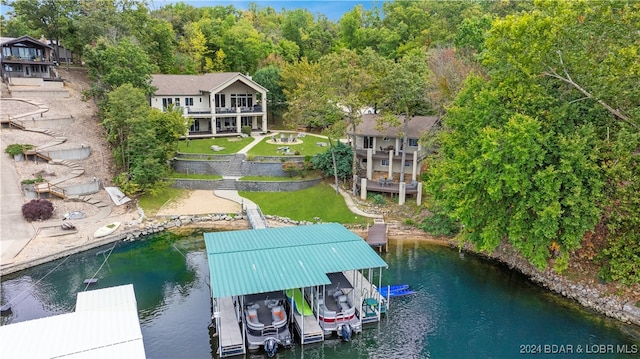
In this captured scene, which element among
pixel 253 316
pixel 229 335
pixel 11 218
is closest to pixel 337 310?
pixel 253 316

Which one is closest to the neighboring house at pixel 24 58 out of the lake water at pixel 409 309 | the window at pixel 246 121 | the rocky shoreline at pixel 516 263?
the window at pixel 246 121

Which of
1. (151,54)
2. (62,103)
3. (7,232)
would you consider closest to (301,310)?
(7,232)

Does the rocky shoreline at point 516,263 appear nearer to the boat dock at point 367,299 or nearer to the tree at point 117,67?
the boat dock at point 367,299

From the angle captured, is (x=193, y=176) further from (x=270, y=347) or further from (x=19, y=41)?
(x=19, y=41)

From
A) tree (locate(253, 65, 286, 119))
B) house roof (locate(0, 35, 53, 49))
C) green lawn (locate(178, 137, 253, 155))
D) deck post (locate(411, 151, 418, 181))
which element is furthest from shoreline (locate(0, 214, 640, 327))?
house roof (locate(0, 35, 53, 49))

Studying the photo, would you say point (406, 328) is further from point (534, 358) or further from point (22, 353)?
point (22, 353)

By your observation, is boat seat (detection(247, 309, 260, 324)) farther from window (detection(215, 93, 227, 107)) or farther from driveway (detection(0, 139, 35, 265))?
window (detection(215, 93, 227, 107))
